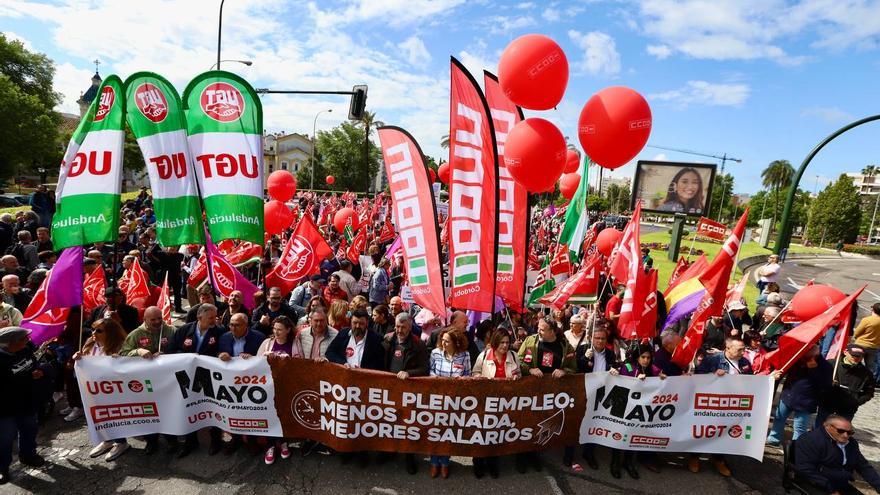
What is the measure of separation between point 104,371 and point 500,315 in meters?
5.74

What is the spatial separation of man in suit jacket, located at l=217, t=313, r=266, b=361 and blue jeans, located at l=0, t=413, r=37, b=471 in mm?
1873

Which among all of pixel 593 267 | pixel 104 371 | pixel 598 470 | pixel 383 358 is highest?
pixel 593 267

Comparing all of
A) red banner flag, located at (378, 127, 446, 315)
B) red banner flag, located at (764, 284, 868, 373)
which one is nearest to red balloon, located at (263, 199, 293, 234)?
red banner flag, located at (378, 127, 446, 315)

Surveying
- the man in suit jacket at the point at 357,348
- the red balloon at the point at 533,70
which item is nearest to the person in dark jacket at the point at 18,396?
the man in suit jacket at the point at 357,348

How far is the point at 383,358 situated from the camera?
510 cm

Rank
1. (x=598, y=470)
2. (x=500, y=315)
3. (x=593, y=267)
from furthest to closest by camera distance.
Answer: (x=500, y=315), (x=593, y=267), (x=598, y=470)

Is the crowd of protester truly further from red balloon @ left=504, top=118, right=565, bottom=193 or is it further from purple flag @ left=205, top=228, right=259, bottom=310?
red balloon @ left=504, top=118, right=565, bottom=193

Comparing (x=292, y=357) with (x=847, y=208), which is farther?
(x=847, y=208)

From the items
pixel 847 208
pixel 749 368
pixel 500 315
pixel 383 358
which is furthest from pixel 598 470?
pixel 847 208

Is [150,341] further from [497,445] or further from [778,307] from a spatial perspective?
[778,307]

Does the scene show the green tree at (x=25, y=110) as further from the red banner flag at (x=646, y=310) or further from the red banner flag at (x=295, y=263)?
the red banner flag at (x=646, y=310)

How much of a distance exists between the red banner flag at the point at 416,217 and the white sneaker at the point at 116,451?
148 inches

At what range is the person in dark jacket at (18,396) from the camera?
4.26 meters

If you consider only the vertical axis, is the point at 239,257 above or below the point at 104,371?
above
